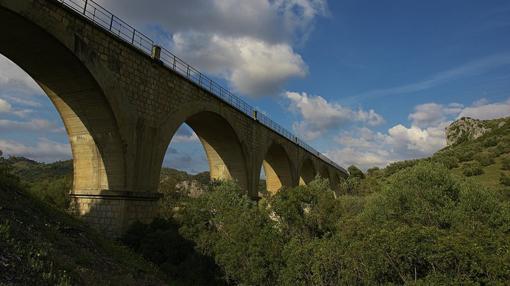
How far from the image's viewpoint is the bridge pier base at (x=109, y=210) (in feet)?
54.7

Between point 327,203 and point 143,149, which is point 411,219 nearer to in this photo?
point 327,203

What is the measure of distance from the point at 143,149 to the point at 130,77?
346 cm

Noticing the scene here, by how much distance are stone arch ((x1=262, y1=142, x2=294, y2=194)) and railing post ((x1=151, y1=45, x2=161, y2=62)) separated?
23.3 metres

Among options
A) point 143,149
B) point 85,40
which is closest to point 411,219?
point 143,149

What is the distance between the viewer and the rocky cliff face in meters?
96.5

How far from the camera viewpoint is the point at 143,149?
17969 mm

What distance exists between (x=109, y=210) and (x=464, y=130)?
110m

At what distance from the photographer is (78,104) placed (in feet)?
53.6

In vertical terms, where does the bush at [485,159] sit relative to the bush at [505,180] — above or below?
above

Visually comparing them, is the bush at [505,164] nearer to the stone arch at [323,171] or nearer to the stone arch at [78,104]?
the stone arch at [323,171]

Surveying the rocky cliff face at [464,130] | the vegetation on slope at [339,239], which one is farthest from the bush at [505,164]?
the rocky cliff face at [464,130]

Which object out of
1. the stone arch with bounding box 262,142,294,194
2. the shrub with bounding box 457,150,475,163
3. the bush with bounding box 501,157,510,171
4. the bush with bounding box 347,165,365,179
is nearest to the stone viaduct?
the stone arch with bounding box 262,142,294,194

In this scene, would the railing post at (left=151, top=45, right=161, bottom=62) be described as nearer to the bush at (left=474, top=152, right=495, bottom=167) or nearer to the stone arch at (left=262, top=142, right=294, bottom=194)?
the stone arch at (left=262, top=142, right=294, bottom=194)

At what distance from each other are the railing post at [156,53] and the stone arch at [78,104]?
169 inches
